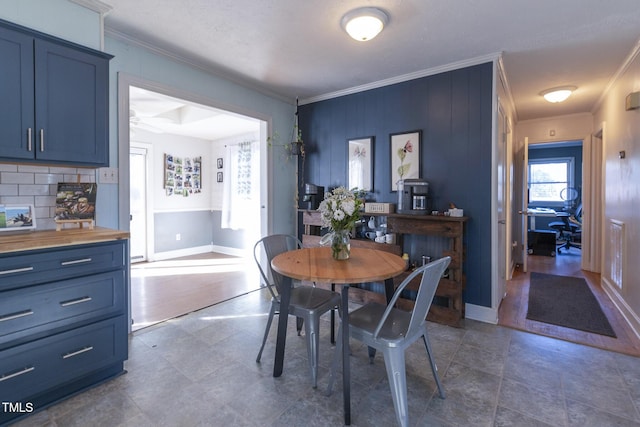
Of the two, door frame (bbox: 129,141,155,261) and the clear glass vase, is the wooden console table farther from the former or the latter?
door frame (bbox: 129,141,155,261)

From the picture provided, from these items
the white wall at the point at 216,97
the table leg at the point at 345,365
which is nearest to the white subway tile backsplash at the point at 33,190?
the white wall at the point at 216,97

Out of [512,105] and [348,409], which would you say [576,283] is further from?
[348,409]

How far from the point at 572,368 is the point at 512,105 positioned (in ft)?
11.0

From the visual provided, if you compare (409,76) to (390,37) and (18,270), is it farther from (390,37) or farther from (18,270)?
(18,270)

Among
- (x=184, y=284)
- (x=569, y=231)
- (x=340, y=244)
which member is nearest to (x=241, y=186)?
(x=184, y=284)

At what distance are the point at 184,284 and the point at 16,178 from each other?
7.61ft

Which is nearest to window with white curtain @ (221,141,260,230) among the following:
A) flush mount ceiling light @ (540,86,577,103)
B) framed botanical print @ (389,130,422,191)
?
framed botanical print @ (389,130,422,191)

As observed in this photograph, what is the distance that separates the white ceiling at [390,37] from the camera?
2045 mm

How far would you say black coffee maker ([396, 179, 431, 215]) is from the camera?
2.91 m

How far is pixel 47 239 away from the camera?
165 cm

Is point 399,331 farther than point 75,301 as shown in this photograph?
No

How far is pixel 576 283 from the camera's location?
3.98 metres

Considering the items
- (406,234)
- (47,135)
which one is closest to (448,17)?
(406,234)

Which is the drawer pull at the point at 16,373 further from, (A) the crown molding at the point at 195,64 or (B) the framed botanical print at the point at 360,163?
(B) the framed botanical print at the point at 360,163
